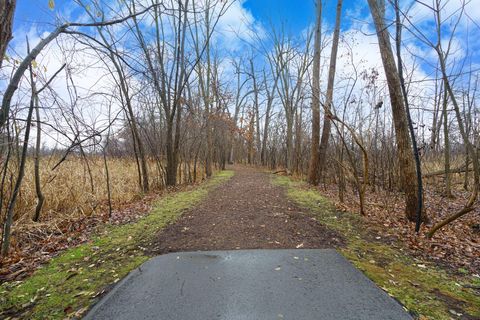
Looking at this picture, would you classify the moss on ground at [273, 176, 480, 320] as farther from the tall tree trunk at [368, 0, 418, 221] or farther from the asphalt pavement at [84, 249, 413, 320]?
the tall tree trunk at [368, 0, 418, 221]

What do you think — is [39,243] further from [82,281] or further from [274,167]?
[274,167]

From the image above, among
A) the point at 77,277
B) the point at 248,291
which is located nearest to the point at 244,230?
the point at 248,291

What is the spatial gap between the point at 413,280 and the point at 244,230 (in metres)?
2.22

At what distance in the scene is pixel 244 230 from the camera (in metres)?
4.05

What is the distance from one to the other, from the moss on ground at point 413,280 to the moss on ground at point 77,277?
2559mm

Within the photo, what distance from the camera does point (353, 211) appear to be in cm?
541

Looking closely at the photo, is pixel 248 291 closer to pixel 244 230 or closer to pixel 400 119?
pixel 244 230

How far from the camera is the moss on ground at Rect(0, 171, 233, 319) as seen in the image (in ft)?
7.18

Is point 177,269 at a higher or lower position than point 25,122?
lower

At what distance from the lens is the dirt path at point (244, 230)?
11.4 feet

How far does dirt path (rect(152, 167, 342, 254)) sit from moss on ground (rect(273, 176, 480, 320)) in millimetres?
416

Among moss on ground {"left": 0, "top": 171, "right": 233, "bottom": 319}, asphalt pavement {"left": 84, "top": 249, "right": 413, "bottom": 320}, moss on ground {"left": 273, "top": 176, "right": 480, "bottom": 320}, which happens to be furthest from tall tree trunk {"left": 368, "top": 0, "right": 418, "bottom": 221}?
moss on ground {"left": 0, "top": 171, "right": 233, "bottom": 319}

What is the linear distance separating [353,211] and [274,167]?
49.4 feet

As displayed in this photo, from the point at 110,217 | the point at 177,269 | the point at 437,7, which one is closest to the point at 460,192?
the point at 437,7
